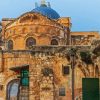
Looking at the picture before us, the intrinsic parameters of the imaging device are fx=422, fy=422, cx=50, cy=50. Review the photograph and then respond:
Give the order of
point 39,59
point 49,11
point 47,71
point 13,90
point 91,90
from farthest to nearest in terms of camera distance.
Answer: point 49,11
point 13,90
point 39,59
point 47,71
point 91,90

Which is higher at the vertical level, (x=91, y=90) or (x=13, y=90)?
(x=13, y=90)

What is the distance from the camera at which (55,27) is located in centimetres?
3944

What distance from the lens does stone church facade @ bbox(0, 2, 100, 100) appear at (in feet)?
83.5

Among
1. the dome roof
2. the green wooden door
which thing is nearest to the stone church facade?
the dome roof

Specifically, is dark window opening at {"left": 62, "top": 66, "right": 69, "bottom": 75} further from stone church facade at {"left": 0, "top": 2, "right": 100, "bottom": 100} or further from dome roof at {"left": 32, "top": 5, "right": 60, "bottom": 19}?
dome roof at {"left": 32, "top": 5, "right": 60, "bottom": 19}

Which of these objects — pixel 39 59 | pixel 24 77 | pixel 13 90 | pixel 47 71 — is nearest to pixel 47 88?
pixel 47 71

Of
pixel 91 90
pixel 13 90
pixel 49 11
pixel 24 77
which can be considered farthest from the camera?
pixel 49 11

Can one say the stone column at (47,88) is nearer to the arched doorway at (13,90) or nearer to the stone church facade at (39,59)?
the stone church facade at (39,59)

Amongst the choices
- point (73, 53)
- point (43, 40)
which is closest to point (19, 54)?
point (43, 40)

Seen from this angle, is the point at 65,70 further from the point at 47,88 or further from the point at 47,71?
the point at 47,88

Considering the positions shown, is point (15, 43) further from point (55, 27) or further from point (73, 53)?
point (73, 53)

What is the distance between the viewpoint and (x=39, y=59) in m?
25.6

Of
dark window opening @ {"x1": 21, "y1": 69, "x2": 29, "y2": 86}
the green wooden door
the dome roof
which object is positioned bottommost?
the green wooden door

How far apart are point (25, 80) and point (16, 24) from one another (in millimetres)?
10531
